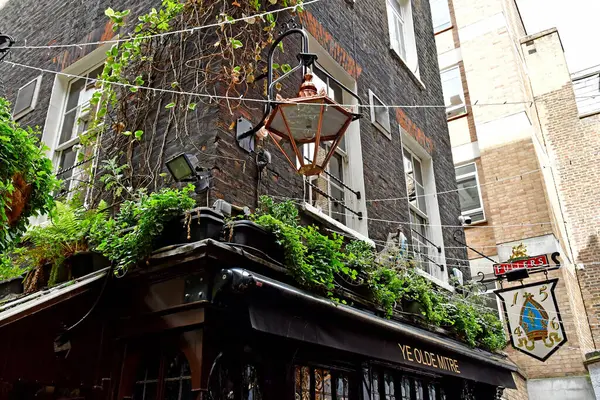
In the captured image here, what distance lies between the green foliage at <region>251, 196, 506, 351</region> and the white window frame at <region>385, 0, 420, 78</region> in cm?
499

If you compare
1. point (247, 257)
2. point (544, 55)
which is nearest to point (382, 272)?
point (247, 257)

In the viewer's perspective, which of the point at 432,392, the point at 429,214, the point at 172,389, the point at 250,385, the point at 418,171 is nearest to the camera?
the point at 172,389

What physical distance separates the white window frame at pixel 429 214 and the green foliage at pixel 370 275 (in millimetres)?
546

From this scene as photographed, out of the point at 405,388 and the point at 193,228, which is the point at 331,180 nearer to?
the point at 405,388

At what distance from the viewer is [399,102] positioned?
9.77 m

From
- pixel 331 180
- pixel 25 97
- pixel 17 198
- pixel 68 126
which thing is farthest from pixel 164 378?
pixel 25 97

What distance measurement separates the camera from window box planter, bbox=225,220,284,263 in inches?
181

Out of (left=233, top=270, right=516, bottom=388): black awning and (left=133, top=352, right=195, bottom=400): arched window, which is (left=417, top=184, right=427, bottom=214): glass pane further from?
(left=133, top=352, right=195, bottom=400): arched window

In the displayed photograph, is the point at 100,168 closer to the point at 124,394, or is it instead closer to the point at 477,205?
the point at 124,394

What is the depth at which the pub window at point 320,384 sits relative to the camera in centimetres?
538

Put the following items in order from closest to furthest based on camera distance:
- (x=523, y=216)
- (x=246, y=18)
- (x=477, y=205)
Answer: (x=246, y=18)
(x=523, y=216)
(x=477, y=205)

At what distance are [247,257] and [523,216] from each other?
39.2ft

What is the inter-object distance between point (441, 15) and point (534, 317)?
13.3 m

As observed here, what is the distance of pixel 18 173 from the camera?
159 inches
